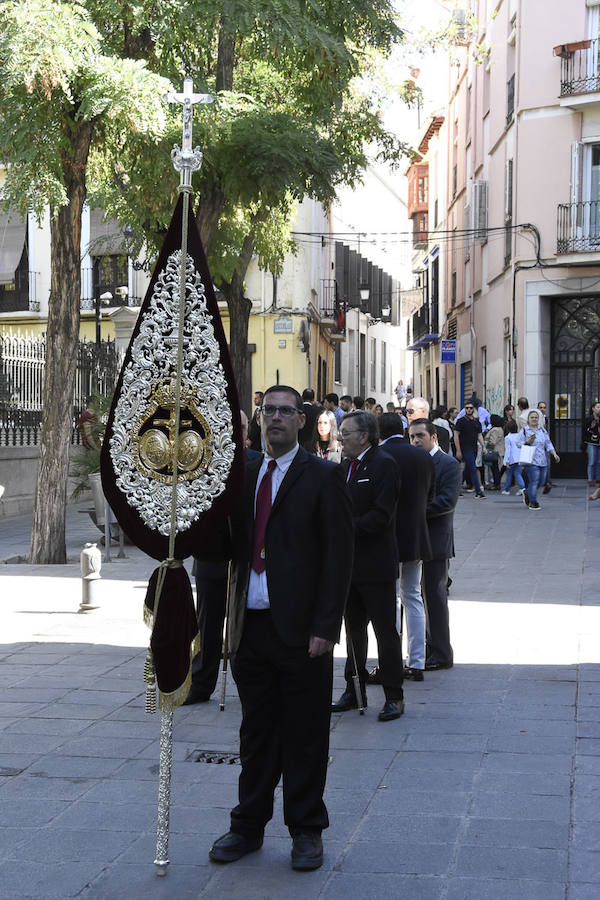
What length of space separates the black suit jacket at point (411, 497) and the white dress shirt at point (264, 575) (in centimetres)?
290

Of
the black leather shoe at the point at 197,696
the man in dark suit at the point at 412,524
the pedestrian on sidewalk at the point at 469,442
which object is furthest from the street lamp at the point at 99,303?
the black leather shoe at the point at 197,696

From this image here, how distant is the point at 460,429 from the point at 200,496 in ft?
58.9

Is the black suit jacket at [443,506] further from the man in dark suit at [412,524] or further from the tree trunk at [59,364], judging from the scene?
the tree trunk at [59,364]

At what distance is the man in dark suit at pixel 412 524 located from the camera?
7578mm

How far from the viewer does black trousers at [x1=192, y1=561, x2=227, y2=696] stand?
7.26m

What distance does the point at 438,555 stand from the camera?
26.7ft

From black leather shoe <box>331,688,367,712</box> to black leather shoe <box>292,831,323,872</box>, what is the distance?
8.04ft

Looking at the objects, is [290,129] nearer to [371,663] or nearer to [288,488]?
[371,663]

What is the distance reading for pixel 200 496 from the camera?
15.0 feet

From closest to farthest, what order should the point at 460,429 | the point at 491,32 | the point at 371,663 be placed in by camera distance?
the point at 371,663, the point at 460,429, the point at 491,32

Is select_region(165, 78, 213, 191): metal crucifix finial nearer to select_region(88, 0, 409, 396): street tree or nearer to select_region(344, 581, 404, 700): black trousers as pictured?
select_region(344, 581, 404, 700): black trousers

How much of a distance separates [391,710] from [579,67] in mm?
22067

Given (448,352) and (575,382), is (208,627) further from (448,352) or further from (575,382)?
(448,352)

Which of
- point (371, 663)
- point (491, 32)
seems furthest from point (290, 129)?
point (491, 32)
